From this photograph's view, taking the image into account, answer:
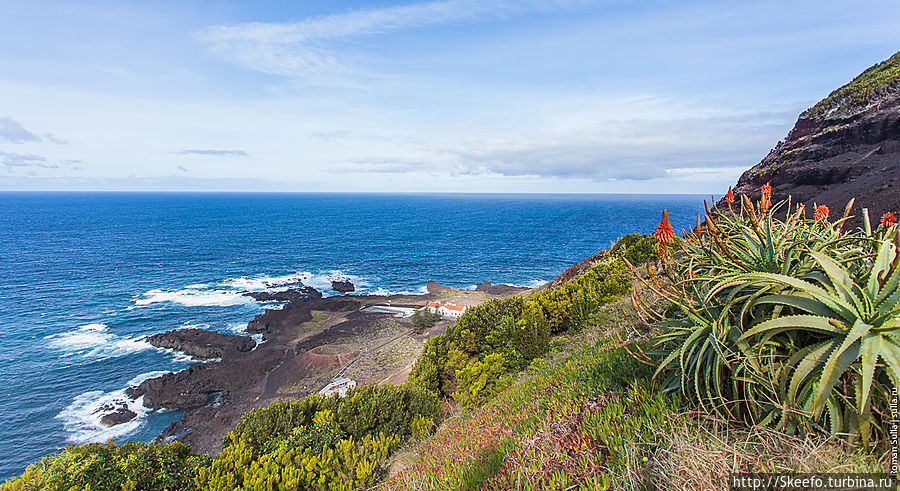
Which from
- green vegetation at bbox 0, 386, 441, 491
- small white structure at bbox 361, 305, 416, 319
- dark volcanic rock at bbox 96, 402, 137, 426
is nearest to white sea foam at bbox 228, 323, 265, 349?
dark volcanic rock at bbox 96, 402, 137, 426

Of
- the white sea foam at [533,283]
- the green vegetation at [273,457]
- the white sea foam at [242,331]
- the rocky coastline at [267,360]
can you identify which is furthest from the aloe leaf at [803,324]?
the white sea foam at [533,283]

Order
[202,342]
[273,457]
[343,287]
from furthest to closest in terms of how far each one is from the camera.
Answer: [343,287]
[202,342]
[273,457]

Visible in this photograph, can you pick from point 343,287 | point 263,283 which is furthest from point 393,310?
point 263,283

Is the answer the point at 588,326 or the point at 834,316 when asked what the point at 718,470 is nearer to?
the point at 834,316

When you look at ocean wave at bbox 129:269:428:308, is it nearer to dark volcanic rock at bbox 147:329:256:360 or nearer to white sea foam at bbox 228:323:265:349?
white sea foam at bbox 228:323:265:349

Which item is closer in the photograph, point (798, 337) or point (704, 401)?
point (798, 337)

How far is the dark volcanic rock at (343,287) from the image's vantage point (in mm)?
42969

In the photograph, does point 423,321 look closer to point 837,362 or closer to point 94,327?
point 94,327

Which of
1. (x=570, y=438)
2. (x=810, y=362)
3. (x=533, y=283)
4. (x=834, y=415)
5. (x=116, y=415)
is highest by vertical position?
(x=810, y=362)

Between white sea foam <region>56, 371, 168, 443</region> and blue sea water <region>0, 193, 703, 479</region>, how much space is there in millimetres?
89

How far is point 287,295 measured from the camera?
132 feet

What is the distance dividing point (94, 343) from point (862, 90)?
5573cm

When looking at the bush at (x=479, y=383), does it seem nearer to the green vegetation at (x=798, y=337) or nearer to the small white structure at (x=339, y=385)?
the green vegetation at (x=798, y=337)

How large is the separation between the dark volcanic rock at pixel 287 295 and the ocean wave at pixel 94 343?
11303mm
